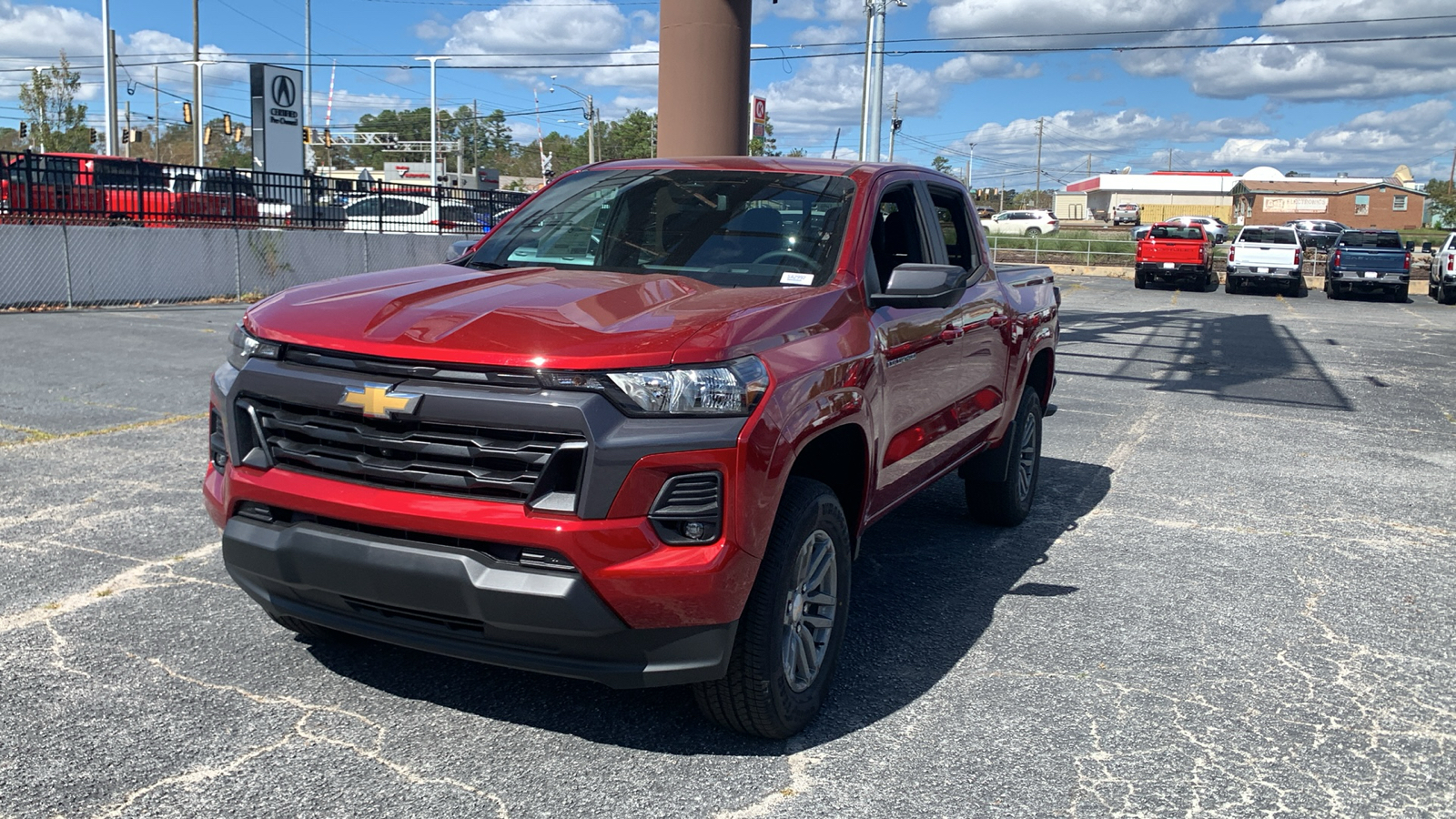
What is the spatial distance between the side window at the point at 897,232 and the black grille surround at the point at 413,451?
6.47 feet

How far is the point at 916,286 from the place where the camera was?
4.05 metres

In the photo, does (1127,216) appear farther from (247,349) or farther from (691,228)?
(247,349)

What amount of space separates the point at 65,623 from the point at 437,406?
2243 mm

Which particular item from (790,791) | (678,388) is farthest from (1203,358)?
(678,388)

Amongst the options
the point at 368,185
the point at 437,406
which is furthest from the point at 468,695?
the point at 368,185

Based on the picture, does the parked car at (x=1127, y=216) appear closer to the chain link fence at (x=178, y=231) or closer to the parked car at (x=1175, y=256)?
the parked car at (x=1175, y=256)

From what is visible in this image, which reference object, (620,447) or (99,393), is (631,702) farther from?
(99,393)

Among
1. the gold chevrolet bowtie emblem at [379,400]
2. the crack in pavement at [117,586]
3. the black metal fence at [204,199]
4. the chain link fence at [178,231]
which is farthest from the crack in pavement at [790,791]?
the black metal fence at [204,199]

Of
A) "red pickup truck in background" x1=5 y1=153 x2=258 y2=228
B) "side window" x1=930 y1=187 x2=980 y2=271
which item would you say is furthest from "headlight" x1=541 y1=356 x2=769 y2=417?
"red pickup truck in background" x1=5 y1=153 x2=258 y2=228

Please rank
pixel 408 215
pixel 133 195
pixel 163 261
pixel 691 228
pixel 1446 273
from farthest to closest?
pixel 1446 273 → pixel 408 215 → pixel 163 261 → pixel 133 195 → pixel 691 228

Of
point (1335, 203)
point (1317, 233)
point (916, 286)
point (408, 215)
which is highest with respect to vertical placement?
point (1335, 203)

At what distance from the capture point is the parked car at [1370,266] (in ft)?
96.1

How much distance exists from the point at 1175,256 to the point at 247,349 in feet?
103

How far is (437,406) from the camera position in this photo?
3074 millimetres
